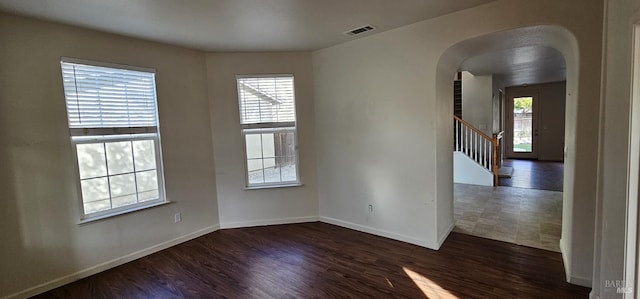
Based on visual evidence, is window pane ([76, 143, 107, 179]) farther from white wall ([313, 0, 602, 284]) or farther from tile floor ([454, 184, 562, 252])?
tile floor ([454, 184, 562, 252])

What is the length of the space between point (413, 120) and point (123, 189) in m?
3.31

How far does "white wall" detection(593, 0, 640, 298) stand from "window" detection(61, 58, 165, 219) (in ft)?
12.7

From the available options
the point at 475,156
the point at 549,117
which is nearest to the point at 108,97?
the point at 475,156

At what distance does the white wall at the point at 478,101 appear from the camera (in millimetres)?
6672

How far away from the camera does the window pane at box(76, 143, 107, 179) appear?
269 centimetres

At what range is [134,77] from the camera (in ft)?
10.0

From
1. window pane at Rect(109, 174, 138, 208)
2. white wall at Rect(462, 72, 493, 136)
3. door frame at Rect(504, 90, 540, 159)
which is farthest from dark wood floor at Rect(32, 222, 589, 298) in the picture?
door frame at Rect(504, 90, 540, 159)

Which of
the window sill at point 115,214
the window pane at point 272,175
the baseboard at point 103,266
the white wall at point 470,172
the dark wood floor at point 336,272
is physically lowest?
the dark wood floor at point 336,272

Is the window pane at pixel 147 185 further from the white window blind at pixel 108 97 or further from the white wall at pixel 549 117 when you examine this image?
the white wall at pixel 549 117

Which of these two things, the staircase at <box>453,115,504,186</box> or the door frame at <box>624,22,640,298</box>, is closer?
the door frame at <box>624,22,640,298</box>

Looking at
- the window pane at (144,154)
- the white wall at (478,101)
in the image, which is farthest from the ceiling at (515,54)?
the window pane at (144,154)

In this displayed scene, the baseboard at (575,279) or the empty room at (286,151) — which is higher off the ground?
the empty room at (286,151)

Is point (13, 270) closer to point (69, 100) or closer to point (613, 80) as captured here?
point (69, 100)

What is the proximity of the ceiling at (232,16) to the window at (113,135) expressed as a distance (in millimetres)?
485
